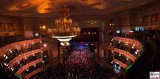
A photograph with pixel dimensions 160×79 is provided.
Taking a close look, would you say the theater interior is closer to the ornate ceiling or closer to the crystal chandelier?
the ornate ceiling

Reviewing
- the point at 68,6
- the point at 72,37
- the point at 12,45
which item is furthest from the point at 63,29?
the point at 68,6

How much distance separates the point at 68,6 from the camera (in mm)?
22500

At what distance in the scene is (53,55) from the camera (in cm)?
2723

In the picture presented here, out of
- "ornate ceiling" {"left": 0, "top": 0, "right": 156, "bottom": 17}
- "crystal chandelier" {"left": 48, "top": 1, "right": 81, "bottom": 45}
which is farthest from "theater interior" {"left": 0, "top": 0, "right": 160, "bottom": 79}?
"crystal chandelier" {"left": 48, "top": 1, "right": 81, "bottom": 45}

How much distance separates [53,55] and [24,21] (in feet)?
23.1

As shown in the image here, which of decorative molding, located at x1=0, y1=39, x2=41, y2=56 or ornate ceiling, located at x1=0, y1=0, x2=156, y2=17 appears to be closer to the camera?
decorative molding, located at x1=0, y1=39, x2=41, y2=56

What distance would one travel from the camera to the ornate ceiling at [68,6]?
715 inches

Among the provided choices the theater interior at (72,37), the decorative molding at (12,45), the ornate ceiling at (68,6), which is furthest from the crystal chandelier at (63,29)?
the ornate ceiling at (68,6)

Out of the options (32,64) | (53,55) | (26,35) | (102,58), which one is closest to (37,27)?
(26,35)

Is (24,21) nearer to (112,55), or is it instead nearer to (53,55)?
(53,55)

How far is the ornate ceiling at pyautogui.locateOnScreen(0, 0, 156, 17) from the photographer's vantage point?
1816cm

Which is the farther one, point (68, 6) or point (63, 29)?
point (68, 6)

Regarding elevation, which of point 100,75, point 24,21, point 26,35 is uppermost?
point 24,21

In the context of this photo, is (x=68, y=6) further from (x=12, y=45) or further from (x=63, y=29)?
(x=63, y=29)
